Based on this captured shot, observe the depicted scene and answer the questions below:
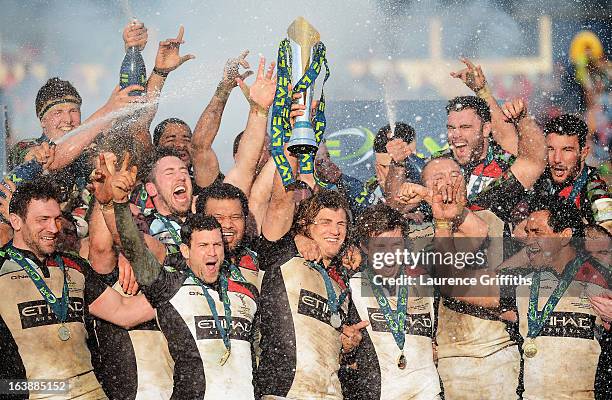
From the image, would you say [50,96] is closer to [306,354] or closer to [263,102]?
[263,102]

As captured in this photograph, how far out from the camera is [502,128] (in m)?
7.35

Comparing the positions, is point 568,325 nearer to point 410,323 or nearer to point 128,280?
point 410,323

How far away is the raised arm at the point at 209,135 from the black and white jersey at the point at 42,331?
4.09 ft

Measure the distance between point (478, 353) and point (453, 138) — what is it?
5.09 feet

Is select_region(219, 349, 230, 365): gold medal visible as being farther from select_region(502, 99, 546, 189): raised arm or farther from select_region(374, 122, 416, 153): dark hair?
select_region(502, 99, 546, 189): raised arm

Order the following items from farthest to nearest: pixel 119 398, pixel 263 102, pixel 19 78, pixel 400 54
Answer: pixel 400 54, pixel 19 78, pixel 263 102, pixel 119 398

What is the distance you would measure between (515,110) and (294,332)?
6.96 feet

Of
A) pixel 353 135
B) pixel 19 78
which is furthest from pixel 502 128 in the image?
pixel 19 78

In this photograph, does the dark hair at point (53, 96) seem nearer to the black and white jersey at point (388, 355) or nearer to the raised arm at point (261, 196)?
the raised arm at point (261, 196)

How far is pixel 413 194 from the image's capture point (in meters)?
6.76

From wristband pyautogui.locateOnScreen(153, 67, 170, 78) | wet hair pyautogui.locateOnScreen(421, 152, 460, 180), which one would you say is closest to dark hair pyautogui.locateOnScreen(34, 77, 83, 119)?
wristband pyautogui.locateOnScreen(153, 67, 170, 78)

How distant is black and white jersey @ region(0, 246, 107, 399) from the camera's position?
235 inches

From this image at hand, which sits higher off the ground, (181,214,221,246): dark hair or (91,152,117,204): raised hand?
(91,152,117,204): raised hand

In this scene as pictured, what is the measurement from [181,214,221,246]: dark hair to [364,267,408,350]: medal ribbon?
3.49ft
